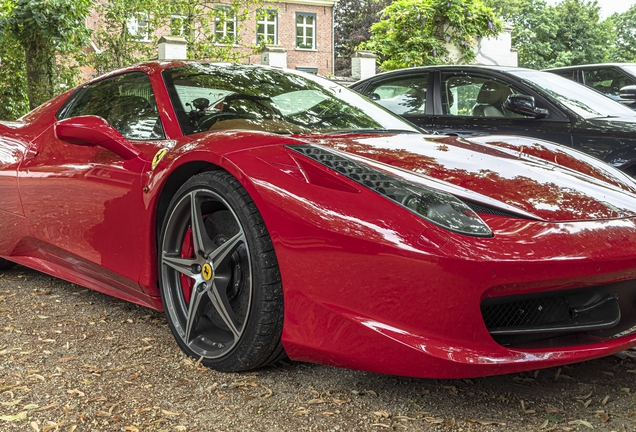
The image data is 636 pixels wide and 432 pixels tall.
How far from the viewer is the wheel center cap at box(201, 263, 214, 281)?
8.80 ft

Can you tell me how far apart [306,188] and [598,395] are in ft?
4.01

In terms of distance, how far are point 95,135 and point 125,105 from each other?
0.44 meters

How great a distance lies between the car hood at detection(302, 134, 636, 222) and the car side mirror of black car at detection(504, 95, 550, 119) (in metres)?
2.20

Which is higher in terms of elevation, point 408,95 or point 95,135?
point 408,95

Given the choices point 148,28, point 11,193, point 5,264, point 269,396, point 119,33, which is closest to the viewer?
point 269,396

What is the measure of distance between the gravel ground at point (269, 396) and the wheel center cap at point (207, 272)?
0.34 meters

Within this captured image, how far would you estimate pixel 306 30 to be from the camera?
119 ft

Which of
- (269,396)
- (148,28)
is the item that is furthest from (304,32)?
(269,396)

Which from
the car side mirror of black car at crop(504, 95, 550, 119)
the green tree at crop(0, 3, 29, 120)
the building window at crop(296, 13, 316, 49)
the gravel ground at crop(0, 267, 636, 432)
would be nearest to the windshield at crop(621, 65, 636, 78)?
the car side mirror of black car at crop(504, 95, 550, 119)

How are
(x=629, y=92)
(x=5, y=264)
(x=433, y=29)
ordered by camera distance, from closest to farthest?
(x=5, y=264) < (x=629, y=92) < (x=433, y=29)

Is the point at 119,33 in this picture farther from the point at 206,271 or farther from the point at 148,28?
the point at 206,271

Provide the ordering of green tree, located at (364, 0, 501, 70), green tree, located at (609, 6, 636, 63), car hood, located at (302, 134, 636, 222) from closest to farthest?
car hood, located at (302, 134, 636, 222), green tree, located at (364, 0, 501, 70), green tree, located at (609, 6, 636, 63)

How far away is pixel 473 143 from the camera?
320 centimetres

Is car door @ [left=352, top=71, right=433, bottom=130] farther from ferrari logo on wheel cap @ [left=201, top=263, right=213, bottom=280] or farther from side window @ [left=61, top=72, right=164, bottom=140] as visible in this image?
ferrari logo on wheel cap @ [left=201, top=263, right=213, bottom=280]
